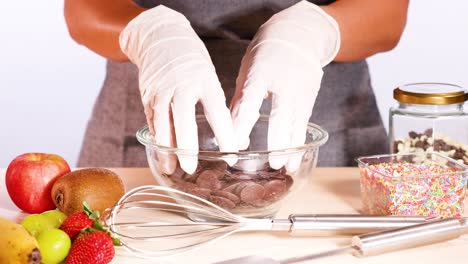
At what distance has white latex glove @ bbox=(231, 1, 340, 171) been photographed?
112 centimetres

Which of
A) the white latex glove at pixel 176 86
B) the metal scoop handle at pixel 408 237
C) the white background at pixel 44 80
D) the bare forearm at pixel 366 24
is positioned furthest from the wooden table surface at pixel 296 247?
the white background at pixel 44 80

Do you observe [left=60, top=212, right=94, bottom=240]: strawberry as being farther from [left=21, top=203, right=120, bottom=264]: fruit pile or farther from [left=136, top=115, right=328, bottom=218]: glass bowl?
[left=136, top=115, right=328, bottom=218]: glass bowl

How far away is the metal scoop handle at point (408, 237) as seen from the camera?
100cm

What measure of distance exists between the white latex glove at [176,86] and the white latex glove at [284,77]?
0.04 metres

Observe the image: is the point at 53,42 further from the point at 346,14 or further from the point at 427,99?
the point at 427,99

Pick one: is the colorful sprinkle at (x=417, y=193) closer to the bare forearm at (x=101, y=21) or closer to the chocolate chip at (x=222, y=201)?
Result: the chocolate chip at (x=222, y=201)

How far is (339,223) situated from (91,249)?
1.05 ft

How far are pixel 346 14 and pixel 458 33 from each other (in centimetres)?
82

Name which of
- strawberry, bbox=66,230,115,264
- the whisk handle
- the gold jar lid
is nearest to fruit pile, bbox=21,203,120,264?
strawberry, bbox=66,230,115,264

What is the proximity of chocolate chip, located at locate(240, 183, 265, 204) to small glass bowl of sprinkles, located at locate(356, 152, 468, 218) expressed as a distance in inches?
6.7

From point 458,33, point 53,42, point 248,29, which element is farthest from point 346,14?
point 53,42

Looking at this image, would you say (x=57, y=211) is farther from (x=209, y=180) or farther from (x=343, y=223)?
(x=343, y=223)

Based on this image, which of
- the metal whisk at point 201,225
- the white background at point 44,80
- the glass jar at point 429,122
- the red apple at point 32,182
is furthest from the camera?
the white background at point 44,80

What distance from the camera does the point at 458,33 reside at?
2.22 m
